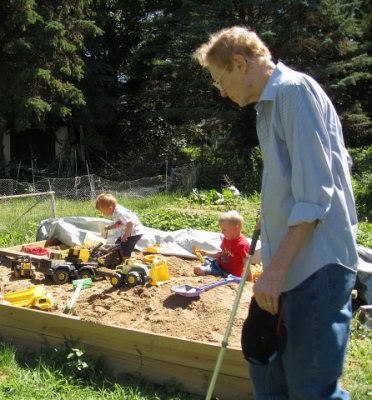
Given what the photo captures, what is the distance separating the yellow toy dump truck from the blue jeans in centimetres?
302

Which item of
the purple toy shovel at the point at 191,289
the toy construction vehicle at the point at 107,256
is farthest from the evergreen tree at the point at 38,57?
the purple toy shovel at the point at 191,289

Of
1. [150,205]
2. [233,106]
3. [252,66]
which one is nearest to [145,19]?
[233,106]

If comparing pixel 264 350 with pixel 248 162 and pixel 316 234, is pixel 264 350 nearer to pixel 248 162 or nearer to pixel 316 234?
pixel 316 234

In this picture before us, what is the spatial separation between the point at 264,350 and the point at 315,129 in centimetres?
79

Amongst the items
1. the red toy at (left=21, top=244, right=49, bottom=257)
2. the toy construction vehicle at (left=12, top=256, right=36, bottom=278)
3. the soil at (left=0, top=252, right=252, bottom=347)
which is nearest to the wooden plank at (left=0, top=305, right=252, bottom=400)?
the soil at (left=0, top=252, right=252, bottom=347)

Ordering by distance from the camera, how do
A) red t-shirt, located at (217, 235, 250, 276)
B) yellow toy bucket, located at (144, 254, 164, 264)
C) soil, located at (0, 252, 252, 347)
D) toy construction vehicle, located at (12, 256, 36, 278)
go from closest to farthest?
soil, located at (0, 252, 252, 347) < red t-shirt, located at (217, 235, 250, 276) < toy construction vehicle, located at (12, 256, 36, 278) < yellow toy bucket, located at (144, 254, 164, 264)

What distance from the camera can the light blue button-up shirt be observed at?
1.64 meters

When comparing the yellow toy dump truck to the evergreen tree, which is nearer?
the yellow toy dump truck

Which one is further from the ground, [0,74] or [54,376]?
[0,74]

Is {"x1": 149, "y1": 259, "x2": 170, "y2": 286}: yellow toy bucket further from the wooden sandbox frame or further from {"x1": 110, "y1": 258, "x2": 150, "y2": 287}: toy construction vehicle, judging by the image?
the wooden sandbox frame

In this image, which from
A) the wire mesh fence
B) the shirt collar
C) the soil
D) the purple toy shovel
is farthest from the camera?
the wire mesh fence

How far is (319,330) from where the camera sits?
5.38 ft

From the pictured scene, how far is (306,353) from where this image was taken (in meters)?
1.67

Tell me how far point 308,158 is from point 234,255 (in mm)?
3574
